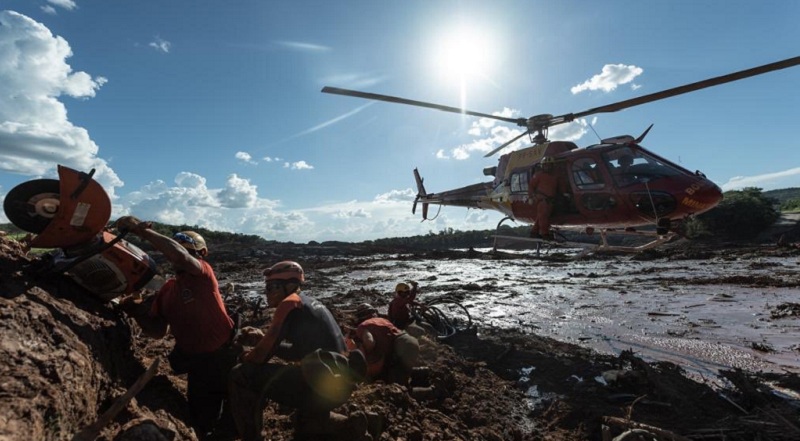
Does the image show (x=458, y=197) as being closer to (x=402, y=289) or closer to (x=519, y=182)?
(x=519, y=182)

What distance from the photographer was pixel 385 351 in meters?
4.73

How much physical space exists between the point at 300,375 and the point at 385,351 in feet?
5.92

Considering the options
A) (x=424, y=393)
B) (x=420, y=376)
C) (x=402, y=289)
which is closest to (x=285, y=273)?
(x=424, y=393)

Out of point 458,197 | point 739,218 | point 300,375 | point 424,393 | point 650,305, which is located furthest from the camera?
point 739,218

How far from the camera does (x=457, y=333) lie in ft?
25.2

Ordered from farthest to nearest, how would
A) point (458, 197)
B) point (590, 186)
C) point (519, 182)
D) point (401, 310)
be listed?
point (458, 197) → point (519, 182) → point (590, 186) → point (401, 310)

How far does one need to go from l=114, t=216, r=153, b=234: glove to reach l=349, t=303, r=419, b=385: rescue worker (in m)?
2.49

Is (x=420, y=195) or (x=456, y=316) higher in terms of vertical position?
(x=420, y=195)

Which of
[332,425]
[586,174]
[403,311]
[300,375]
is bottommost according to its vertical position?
[332,425]

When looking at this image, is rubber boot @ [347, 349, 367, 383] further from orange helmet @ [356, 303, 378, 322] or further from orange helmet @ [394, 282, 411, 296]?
orange helmet @ [356, 303, 378, 322]

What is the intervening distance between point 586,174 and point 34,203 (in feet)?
28.9

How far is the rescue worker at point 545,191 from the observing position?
9188 mm

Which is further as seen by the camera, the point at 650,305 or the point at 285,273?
the point at 650,305

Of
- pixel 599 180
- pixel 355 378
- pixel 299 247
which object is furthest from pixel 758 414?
pixel 299 247
